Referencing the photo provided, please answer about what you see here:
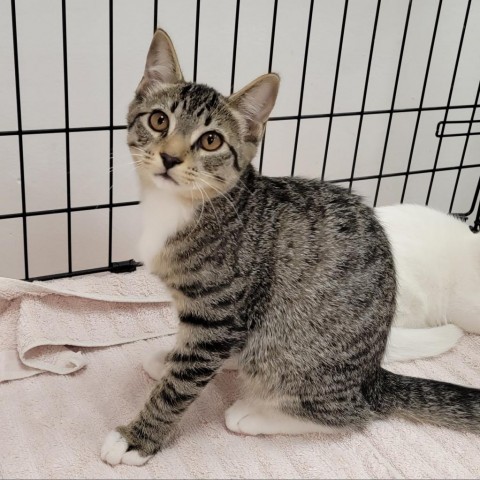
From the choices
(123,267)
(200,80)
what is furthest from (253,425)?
(200,80)

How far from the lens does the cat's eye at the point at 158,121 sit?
127cm

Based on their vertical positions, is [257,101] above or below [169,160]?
above

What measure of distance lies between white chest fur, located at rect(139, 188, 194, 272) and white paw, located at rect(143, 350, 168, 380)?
33cm

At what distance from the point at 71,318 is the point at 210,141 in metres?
0.77

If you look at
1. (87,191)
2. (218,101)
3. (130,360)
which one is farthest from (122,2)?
(130,360)

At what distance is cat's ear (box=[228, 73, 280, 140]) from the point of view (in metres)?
1.26

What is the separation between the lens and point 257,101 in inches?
51.2

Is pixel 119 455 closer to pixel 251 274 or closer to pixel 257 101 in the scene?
pixel 251 274

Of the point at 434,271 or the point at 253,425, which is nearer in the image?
the point at 253,425

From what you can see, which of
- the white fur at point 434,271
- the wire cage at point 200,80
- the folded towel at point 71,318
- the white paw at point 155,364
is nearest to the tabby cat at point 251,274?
the white paw at point 155,364

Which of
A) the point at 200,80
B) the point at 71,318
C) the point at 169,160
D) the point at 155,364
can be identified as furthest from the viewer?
the point at 200,80

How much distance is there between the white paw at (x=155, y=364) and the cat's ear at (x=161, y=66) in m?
0.69

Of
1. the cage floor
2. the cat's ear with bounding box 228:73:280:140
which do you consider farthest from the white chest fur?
the cage floor

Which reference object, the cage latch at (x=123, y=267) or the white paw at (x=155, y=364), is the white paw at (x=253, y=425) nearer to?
the white paw at (x=155, y=364)
